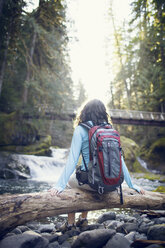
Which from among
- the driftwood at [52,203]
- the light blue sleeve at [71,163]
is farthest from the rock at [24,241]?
the light blue sleeve at [71,163]

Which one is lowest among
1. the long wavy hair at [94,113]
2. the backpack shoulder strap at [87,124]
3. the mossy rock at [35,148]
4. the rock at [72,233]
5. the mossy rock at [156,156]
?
the mossy rock at [156,156]

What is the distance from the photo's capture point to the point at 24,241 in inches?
84.6

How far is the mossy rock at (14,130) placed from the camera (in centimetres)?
1480

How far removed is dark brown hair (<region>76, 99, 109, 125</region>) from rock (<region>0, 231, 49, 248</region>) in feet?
5.52

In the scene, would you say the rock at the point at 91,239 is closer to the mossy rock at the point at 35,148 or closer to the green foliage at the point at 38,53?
the green foliage at the point at 38,53

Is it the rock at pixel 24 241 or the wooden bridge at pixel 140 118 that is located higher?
the wooden bridge at pixel 140 118

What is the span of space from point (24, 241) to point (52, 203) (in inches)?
21.5

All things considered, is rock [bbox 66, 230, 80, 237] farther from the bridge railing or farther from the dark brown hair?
the bridge railing

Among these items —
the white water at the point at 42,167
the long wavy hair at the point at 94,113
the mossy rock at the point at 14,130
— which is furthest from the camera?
the mossy rock at the point at 14,130

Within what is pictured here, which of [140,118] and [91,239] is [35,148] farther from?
[91,239]

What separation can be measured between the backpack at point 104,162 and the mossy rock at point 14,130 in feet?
46.8

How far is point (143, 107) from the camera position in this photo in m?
22.7

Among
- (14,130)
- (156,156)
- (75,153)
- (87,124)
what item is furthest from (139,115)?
(75,153)

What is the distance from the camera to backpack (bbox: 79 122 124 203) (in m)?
2.04
